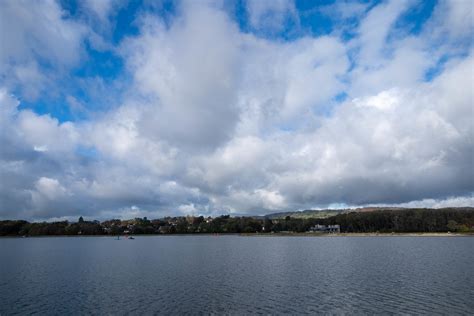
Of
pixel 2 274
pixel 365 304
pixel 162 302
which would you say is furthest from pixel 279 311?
pixel 2 274

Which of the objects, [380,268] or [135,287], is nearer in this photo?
[135,287]

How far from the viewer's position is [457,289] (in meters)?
45.2

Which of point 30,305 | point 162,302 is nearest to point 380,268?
point 162,302

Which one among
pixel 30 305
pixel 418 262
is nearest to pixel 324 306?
pixel 30 305

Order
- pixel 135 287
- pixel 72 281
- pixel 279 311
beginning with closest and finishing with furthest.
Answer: pixel 279 311
pixel 135 287
pixel 72 281

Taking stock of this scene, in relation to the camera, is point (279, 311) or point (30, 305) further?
point (30, 305)

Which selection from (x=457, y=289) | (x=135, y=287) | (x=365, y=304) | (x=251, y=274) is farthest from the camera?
(x=251, y=274)

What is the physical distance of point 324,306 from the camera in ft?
126

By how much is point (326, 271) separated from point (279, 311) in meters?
30.4

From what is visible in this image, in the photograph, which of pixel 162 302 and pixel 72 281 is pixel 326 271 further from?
pixel 72 281

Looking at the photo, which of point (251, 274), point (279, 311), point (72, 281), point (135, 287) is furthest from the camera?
point (251, 274)

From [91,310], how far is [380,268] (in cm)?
5069

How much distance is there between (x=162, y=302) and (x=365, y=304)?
22.5 metres

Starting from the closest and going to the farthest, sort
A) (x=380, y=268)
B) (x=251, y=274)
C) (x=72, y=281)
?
(x=72, y=281) → (x=251, y=274) → (x=380, y=268)
